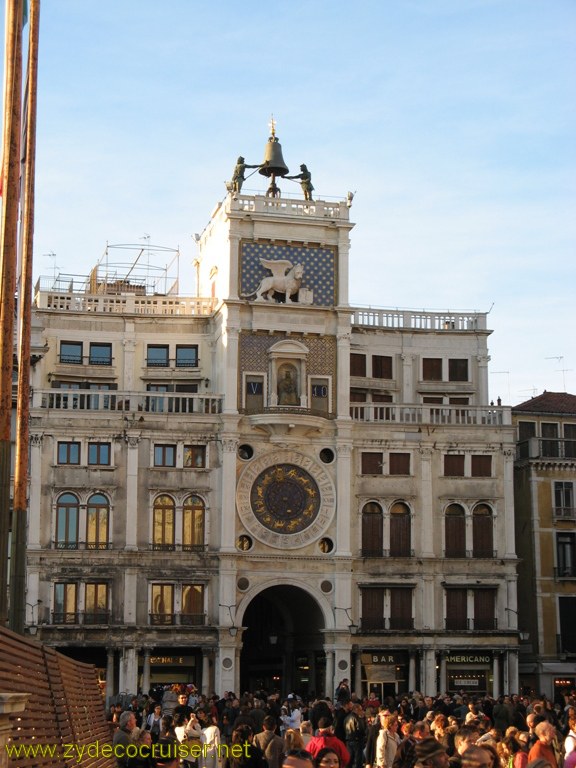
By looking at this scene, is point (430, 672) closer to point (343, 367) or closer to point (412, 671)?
point (412, 671)

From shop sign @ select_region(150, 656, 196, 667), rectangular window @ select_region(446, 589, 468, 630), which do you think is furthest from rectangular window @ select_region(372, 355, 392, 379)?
shop sign @ select_region(150, 656, 196, 667)

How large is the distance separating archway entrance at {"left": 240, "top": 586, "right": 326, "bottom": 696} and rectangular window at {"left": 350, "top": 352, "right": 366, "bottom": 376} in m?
10.4

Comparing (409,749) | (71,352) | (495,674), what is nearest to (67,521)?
(71,352)

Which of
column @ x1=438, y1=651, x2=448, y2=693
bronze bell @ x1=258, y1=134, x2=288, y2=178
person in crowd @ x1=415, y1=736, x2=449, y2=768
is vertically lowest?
column @ x1=438, y1=651, x2=448, y2=693

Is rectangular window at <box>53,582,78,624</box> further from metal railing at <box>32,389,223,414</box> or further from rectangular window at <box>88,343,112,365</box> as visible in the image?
rectangular window at <box>88,343,112,365</box>

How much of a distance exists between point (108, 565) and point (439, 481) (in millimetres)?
14457

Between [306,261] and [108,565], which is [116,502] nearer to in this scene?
[108,565]

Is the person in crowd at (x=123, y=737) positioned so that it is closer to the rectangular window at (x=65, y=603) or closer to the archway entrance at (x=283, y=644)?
the rectangular window at (x=65, y=603)

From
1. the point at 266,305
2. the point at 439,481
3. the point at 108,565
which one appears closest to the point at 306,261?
the point at 266,305

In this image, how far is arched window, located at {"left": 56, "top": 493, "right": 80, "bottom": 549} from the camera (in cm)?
5809

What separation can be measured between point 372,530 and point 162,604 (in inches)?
367

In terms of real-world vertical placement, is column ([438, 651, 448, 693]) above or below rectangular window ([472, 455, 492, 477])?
below

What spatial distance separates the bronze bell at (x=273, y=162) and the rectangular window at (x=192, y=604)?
1889 centimetres

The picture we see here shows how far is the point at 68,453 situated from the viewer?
5891 cm
